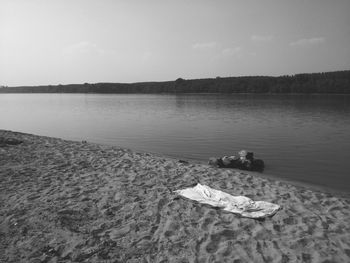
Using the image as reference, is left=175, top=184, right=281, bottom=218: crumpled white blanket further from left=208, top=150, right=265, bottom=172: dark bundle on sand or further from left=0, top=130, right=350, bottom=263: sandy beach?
left=208, top=150, right=265, bottom=172: dark bundle on sand

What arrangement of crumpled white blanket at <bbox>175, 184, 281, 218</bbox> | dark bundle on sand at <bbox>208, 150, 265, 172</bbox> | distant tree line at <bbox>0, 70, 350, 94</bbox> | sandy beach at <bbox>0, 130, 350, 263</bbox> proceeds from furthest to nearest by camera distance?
distant tree line at <bbox>0, 70, 350, 94</bbox> < dark bundle on sand at <bbox>208, 150, 265, 172</bbox> < crumpled white blanket at <bbox>175, 184, 281, 218</bbox> < sandy beach at <bbox>0, 130, 350, 263</bbox>

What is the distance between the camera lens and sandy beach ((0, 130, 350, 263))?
213 inches

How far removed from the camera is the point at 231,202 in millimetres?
7840

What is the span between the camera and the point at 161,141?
2231 centimetres

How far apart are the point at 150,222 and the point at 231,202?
2469mm

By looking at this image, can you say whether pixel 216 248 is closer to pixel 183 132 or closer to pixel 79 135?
pixel 183 132

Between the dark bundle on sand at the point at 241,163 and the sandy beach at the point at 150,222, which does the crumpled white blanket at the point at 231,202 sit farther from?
the dark bundle on sand at the point at 241,163

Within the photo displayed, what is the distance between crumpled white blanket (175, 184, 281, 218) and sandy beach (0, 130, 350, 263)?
0.76 feet

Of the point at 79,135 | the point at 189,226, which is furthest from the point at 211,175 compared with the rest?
the point at 79,135

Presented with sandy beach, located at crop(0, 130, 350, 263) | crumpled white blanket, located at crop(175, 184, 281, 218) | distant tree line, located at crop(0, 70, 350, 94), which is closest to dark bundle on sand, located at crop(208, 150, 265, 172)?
sandy beach, located at crop(0, 130, 350, 263)

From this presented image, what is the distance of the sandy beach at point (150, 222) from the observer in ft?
17.7

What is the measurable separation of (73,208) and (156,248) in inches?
114

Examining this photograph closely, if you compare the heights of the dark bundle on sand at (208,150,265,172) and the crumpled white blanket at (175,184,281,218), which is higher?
the crumpled white blanket at (175,184,281,218)

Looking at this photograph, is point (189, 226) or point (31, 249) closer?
point (31, 249)
